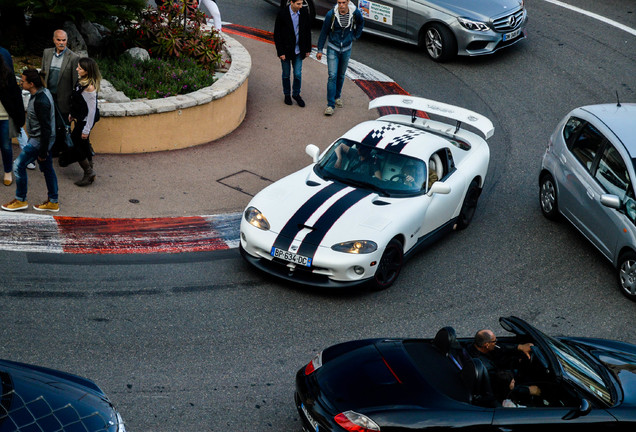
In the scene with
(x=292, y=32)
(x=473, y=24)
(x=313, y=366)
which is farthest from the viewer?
(x=473, y=24)

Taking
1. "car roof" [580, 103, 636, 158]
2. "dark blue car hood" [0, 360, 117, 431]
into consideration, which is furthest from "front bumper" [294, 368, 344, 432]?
"car roof" [580, 103, 636, 158]

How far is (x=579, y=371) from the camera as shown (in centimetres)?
611

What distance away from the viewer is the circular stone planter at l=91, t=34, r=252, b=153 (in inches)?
419

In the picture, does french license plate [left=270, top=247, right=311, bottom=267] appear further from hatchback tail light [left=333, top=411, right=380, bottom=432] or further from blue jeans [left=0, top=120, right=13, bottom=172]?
blue jeans [left=0, top=120, right=13, bottom=172]

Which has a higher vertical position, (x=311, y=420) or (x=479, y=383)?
(x=479, y=383)

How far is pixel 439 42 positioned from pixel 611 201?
7.39 meters

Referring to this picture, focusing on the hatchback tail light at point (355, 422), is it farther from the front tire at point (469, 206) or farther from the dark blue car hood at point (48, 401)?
the front tire at point (469, 206)

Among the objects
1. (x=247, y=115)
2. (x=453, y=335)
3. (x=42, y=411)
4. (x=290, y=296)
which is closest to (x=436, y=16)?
(x=247, y=115)

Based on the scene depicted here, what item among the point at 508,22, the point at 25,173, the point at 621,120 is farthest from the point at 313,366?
the point at 508,22

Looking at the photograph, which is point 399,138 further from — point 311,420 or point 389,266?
point 311,420

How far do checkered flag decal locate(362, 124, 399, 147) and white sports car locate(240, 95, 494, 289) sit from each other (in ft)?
0.04

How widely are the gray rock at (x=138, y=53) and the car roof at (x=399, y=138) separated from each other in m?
4.20

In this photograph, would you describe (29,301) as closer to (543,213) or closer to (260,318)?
(260,318)

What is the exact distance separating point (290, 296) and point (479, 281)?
2304 mm
